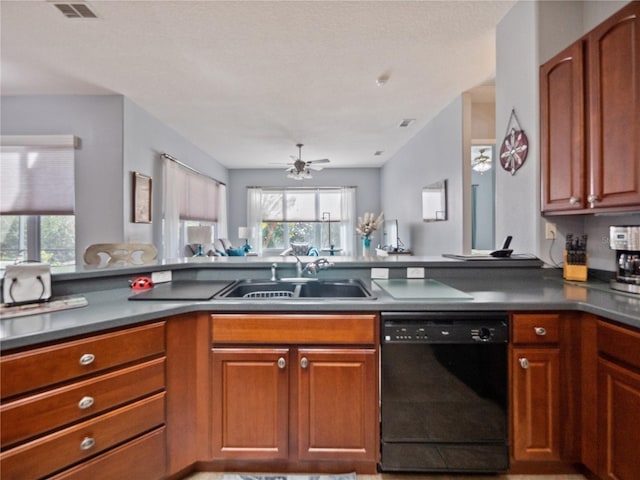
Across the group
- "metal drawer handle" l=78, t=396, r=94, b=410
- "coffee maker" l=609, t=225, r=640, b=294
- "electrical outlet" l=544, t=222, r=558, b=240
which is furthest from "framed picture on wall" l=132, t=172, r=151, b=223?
"coffee maker" l=609, t=225, r=640, b=294

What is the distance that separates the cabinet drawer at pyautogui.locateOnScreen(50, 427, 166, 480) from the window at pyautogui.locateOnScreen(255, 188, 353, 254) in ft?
21.9

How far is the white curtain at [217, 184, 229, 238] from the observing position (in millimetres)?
7118

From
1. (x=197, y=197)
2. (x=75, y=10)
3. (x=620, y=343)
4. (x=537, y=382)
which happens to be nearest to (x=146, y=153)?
(x=197, y=197)

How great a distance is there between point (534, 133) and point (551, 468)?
187cm

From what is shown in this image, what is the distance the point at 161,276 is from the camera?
6.30 ft

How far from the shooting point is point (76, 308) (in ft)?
4.31

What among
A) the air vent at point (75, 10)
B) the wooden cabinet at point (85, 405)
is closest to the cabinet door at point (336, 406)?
the wooden cabinet at point (85, 405)

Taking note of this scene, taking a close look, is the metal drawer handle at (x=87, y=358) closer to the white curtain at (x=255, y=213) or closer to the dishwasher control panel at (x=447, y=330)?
the dishwasher control panel at (x=447, y=330)

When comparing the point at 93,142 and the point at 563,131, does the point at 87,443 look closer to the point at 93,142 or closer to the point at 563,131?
the point at 563,131

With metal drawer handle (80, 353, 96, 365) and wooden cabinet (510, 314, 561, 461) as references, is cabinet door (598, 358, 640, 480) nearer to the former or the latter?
wooden cabinet (510, 314, 561, 461)

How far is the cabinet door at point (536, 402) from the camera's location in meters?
1.36

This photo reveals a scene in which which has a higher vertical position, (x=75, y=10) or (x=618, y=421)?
(x=75, y=10)

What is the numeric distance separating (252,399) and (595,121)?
2.19 meters

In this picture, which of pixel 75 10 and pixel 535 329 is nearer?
pixel 535 329
